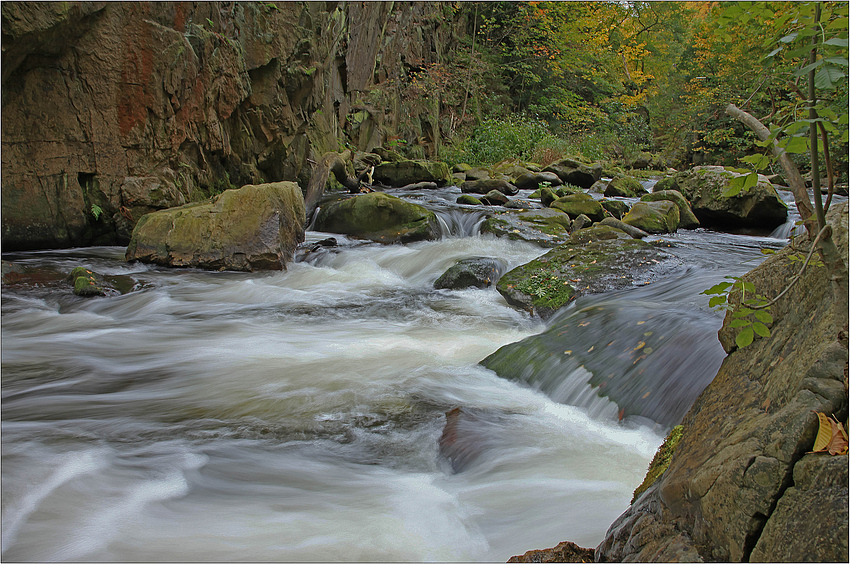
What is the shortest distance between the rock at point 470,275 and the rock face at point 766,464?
553cm

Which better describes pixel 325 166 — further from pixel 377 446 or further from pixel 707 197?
pixel 377 446

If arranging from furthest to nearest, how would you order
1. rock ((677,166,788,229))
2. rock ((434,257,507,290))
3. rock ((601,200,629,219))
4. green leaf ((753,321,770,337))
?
rock ((601,200,629,219))
rock ((677,166,788,229))
rock ((434,257,507,290))
green leaf ((753,321,770,337))

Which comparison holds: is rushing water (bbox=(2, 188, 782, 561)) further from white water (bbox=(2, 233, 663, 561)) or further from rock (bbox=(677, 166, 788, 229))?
rock (bbox=(677, 166, 788, 229))

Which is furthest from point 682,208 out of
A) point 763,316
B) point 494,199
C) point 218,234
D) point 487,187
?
point 763,316

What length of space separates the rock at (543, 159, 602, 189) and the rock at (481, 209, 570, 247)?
24.0ft

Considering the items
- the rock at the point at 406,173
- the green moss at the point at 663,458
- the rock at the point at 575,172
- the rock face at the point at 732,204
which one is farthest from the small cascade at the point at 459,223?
the green moss at the point at 663,458

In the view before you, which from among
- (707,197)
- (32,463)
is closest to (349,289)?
(32,463)

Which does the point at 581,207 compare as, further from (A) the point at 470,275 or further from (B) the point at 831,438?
(B) the point at 831,438

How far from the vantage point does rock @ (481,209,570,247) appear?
30.7 feet

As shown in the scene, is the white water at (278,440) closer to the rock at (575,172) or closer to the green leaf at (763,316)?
the green leaf at (763,316)

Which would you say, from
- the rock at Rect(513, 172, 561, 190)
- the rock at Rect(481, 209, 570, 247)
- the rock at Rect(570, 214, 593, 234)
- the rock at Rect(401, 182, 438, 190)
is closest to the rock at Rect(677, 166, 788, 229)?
the rock at Rect(570, 214, 593, 234)

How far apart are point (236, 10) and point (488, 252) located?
237 inches

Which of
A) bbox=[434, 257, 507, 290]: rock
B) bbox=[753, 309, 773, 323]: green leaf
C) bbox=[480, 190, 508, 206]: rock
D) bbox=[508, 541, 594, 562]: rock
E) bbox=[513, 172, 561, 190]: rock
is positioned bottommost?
bbox=[508, 541, 594, 562]: rock

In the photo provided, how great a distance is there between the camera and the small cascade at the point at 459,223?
10.3m
